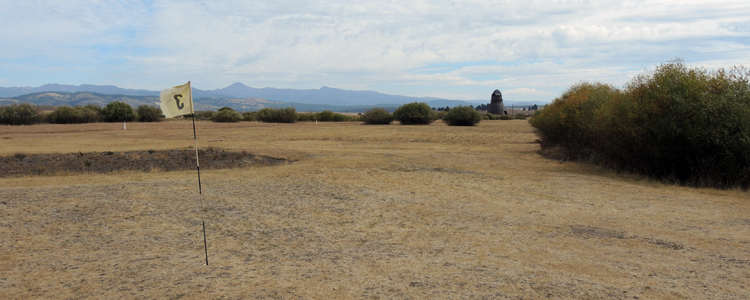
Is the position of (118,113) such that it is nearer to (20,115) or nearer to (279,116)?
(20,115)

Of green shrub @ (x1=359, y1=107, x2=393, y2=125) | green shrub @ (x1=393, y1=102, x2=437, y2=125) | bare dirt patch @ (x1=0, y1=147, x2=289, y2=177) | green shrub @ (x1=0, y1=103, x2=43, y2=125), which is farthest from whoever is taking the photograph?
green shrub @ (x1=359, y1=107, x2=393, y2=125)

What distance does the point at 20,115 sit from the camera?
53.9 m

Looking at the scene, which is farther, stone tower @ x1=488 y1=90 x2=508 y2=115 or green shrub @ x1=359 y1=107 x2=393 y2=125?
stone tower @ x1=488 y1=90 x2=508 y2=115

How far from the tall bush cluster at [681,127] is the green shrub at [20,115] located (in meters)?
60.9

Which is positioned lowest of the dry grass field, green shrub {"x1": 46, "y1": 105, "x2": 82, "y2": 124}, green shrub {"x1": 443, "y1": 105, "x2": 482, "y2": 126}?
the dry grass field

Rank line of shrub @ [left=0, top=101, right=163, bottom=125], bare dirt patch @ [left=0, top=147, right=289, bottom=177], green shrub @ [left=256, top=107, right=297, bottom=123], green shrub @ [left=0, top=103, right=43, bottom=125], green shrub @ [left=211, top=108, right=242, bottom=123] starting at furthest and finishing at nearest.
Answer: green shrub @ [left=256, top=107, right=297, bottom=123] → green shrub @ [left=211, top=108, right=242, bottom=123] → line of shrub @ [left=0, top=101, right=163, bottom=125] → green shrub @ [left=0, top=103, right=43, bottom=125] → bare dirt patch @ [left=0, top=147, right=289, bottom=177]

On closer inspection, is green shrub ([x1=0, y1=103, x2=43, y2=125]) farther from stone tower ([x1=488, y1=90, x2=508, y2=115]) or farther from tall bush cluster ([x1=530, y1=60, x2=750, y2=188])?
stone tower ([x1=488, y1=90, x2=508, y2=115])

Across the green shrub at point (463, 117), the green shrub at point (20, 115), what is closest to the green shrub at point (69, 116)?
the green shrub at point (20, 115)

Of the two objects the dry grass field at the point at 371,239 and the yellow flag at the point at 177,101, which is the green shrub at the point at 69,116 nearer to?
the dry grass field at the point at 371,239

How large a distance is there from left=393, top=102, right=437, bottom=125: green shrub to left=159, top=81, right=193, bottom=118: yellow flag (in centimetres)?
5715

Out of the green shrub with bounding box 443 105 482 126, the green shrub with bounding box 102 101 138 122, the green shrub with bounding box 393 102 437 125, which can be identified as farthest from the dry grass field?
the green shrub with bounding box 102 101 138 122

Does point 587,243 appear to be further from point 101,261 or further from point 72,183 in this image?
point 72,183

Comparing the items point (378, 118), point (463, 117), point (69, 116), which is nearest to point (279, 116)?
point (378, 118)

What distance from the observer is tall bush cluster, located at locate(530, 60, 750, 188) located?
1381 centimetres
